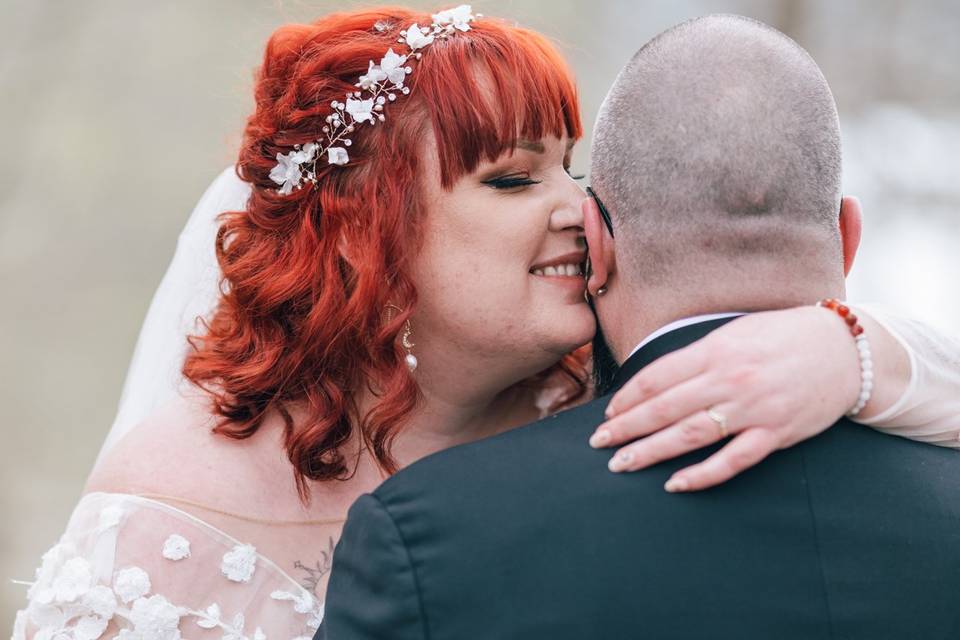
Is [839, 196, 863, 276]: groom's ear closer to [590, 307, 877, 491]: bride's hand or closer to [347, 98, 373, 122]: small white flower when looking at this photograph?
[590, 307, 877, 491]: bride's hand

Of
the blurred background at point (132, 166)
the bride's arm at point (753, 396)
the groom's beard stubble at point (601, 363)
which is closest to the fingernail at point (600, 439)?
the bride's arm at point (753, 396)

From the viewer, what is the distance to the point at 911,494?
1.92 metres

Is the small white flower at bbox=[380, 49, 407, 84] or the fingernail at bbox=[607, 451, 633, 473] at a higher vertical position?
the small white flower at bbox=[380, 49, 407, 84]

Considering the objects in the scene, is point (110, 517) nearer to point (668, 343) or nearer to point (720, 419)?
point (668, 343)

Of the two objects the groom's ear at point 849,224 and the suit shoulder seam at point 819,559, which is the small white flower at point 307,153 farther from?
the suit shoulder seam at point 819,559

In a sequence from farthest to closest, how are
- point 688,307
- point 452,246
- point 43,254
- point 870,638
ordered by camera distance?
point 43,254
point 452,246
point 688,307
point 870,638

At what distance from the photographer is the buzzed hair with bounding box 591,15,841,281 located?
1990mm

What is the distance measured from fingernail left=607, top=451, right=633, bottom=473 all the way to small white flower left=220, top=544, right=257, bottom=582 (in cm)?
127

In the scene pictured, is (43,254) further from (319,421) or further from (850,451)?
(850,451)

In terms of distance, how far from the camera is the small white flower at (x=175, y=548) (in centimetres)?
276

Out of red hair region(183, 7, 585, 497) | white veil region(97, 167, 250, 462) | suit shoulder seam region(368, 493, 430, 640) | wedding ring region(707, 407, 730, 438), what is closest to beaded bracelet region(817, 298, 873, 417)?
wedding ring region(707, 407, 730, 438)

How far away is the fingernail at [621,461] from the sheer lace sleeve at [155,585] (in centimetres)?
126

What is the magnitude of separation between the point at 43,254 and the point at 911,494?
201 inches

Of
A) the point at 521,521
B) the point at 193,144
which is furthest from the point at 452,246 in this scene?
the point at 193,144
